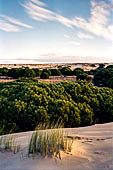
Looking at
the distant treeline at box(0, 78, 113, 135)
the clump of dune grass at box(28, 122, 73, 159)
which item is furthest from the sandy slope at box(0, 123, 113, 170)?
the distant treeline at box(0, 78, 113, 135)

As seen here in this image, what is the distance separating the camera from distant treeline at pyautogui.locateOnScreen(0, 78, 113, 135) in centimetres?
616

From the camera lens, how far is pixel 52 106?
21.3 ft

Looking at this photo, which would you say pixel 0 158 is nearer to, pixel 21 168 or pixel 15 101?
pixel 21 168

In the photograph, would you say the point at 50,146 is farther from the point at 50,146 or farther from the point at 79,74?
the point at 79,74

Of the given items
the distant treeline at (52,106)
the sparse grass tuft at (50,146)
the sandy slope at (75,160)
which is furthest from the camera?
the distant treeline at (52,106)

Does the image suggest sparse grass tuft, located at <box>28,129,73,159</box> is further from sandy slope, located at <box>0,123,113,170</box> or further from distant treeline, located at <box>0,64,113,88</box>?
distant treeline, located at <box>0,64,113,88</box>

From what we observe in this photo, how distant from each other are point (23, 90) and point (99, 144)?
357cm

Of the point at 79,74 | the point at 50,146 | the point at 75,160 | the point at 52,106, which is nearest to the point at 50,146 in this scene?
the point at 50,146

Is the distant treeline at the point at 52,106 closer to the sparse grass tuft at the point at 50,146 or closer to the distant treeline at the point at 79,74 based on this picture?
the sparse grass tuft at the point at 50,146

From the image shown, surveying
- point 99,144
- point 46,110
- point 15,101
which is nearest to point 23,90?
point 15,101

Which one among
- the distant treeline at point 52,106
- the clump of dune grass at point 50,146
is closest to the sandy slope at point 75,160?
the clump of dune grass at point 50,146

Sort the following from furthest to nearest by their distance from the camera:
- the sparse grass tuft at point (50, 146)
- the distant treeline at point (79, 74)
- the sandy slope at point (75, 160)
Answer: the distant treeline at point (79, 74), the sparse grass tuft at point (50, 146), the sandy slope at point (75, 160)

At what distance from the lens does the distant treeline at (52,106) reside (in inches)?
243

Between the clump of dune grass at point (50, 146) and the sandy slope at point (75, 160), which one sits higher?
the clump of dune grass at point (50, 146)
